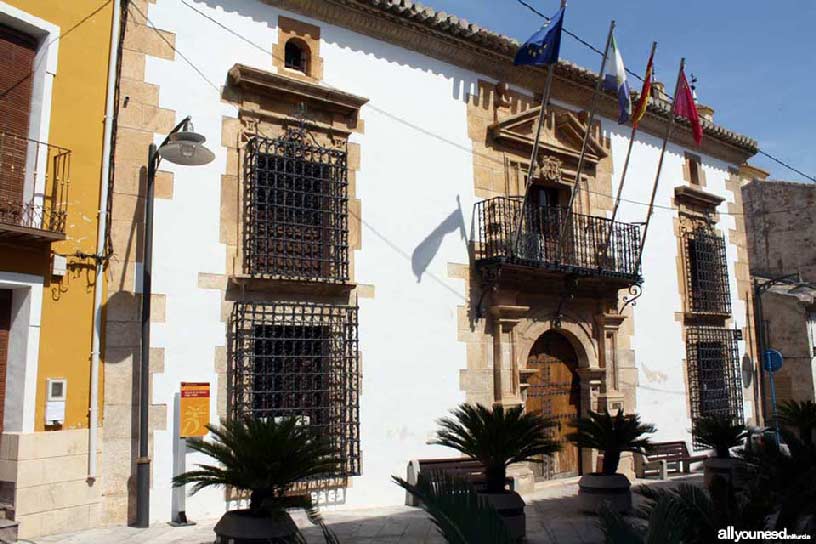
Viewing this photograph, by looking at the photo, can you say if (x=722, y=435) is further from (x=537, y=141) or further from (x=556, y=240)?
(x=537, y=141)

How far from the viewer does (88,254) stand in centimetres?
670

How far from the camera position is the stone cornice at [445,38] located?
872cm

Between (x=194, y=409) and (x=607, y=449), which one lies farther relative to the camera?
(x=607, y=449)

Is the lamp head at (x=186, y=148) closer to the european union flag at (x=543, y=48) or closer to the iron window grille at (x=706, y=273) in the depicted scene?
the european union flag at (x=543, y=48)

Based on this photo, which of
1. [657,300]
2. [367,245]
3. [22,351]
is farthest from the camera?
[657,300]

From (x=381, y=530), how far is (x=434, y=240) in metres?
3.72

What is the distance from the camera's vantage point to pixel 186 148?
6.30 metres

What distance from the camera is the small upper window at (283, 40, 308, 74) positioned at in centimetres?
855

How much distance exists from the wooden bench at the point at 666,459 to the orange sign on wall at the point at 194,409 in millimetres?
6715

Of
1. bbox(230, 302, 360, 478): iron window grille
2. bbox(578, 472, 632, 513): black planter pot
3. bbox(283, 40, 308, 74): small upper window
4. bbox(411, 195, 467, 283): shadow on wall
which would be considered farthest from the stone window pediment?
bbox(578, 472, 632, 513): black planter pot

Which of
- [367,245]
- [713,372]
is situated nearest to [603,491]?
[367,245]

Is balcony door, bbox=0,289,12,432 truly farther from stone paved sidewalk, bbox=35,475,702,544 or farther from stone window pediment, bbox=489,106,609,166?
stone window pediment, bbox=489,106,609,166

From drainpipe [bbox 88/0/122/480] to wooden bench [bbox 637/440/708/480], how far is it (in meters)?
7.72

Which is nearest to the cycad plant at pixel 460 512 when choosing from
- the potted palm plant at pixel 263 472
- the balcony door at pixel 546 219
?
the potted palm plant at pixel 263 472
